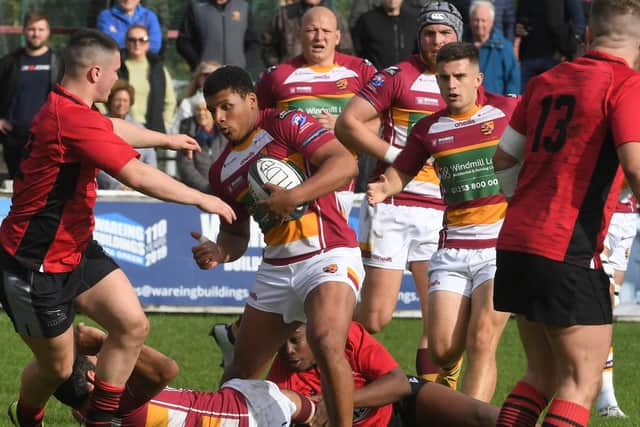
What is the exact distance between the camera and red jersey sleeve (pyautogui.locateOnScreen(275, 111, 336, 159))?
7215 mm

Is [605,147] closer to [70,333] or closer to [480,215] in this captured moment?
[480,215]

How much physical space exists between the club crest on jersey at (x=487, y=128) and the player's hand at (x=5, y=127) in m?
7.46

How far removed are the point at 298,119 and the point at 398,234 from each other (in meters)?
2.29

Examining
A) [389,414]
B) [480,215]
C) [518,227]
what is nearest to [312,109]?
[480,215]

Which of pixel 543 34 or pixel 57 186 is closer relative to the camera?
pixel 57 186

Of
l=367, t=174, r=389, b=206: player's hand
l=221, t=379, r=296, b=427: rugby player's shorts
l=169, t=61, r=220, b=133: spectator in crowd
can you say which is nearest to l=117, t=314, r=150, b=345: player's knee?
l=221, t=379, r=296, b=427: rugby player's shorts

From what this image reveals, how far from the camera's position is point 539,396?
5867mm

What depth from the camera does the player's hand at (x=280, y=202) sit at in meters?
6.91

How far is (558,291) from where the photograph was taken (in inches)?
221

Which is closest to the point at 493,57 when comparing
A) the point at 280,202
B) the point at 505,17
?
the point at 505,17

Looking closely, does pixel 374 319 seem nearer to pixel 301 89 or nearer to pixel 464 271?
pixel 464 271

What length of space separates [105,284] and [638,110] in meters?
3.13

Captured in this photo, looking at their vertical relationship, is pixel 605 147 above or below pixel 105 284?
above

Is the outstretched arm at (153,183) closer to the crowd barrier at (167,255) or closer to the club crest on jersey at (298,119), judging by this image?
the club crest on jersey at (298,119)
